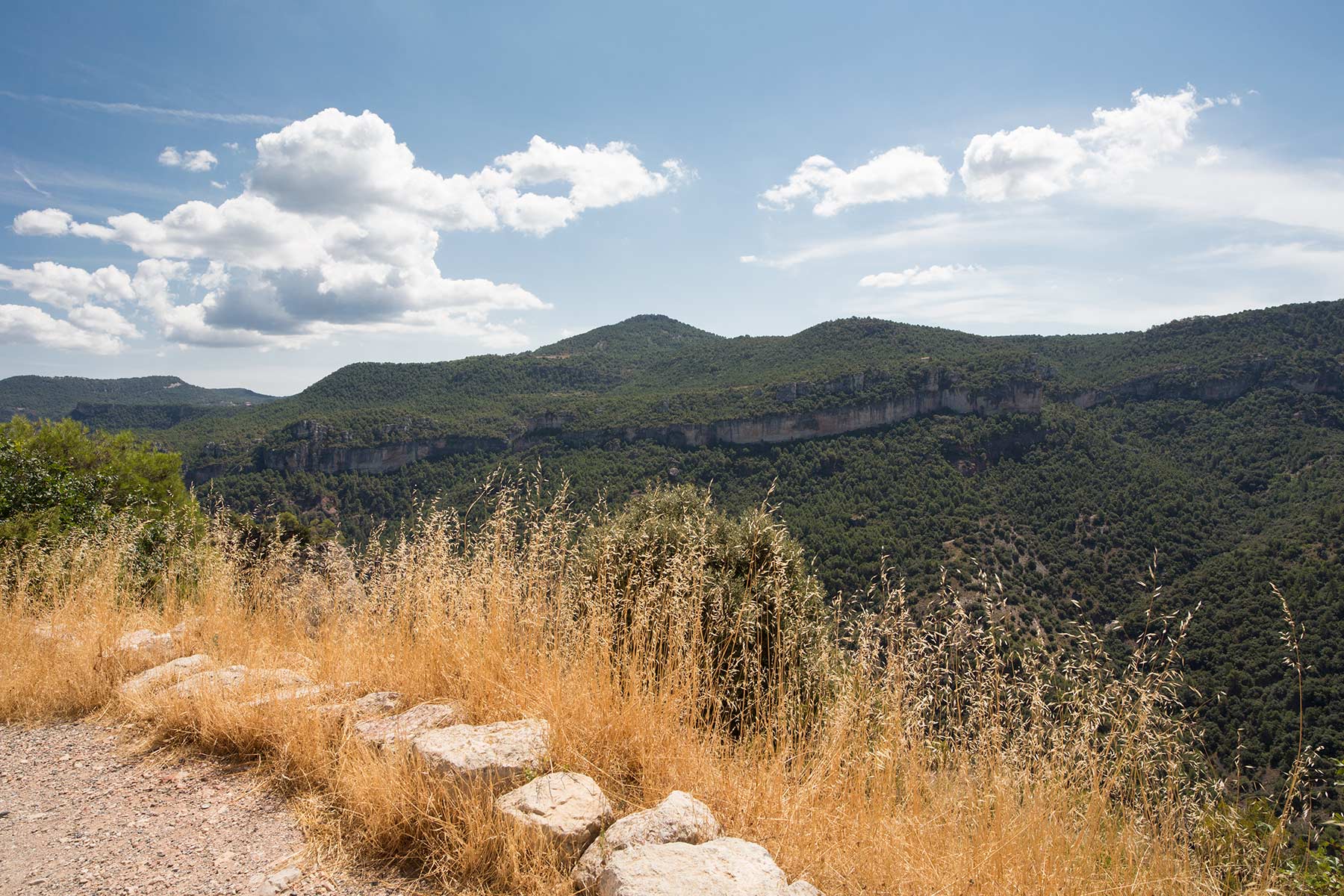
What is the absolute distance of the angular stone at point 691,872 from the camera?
2.02 meters

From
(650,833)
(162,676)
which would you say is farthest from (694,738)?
(162,676)

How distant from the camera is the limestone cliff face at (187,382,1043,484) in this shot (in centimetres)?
6138

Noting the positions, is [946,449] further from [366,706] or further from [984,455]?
[366,706]

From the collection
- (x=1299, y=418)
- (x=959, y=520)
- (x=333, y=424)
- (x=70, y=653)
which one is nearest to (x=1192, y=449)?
(x=1299, y=418)

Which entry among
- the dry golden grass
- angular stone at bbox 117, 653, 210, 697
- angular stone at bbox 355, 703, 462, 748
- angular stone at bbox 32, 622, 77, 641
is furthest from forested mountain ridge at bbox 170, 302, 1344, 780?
angular stone at bbox 355, 703, 462, 748

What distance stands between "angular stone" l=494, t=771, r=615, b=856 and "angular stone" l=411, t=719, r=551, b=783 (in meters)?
0.13

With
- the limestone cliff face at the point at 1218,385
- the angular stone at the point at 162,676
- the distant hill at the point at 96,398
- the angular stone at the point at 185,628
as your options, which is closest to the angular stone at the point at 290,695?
the angular stone at the point at 162,676

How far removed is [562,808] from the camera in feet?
8.09

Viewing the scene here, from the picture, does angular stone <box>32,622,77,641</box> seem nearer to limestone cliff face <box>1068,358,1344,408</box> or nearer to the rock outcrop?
the rock outcrop

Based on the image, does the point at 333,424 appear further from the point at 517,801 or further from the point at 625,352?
the point at 517,801

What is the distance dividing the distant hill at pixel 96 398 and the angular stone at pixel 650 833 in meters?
97.3

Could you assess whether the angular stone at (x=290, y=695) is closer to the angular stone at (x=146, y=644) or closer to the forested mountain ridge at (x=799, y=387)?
the angular stone at (x=146, y=644)

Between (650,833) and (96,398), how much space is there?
136 metres

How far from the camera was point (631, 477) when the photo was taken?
5553 centimetres
